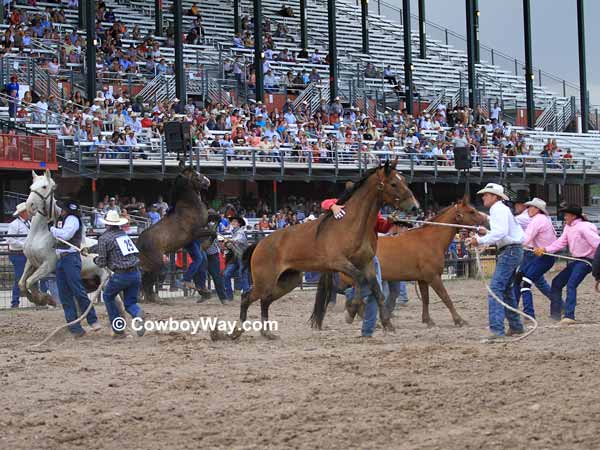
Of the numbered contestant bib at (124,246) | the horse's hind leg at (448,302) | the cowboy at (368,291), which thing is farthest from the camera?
the horse's hind leg at (448,302)

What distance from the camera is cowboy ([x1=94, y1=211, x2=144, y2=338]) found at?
12.5m

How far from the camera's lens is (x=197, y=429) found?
24.2 ft

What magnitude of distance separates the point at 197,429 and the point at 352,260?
18.0 ft

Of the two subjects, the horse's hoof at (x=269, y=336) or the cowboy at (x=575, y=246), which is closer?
the horse's hoof at (x=269, y=336)

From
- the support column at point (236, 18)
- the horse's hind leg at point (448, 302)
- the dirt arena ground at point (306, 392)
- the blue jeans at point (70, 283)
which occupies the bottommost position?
the dirt arena ground at point (306, 392)

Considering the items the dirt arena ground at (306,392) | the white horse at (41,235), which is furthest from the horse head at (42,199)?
the dirt arena ground at (306,392)

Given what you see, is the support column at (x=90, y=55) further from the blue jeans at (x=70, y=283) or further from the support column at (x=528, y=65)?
the support column at (x=528, y=65)

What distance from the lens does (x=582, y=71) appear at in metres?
45.3

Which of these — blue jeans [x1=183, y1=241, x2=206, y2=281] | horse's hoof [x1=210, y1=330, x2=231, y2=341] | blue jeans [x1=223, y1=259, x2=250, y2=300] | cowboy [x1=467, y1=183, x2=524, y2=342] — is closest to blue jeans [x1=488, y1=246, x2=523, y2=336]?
cowboy [x1=467, y1=183, x2=524, y2=342]

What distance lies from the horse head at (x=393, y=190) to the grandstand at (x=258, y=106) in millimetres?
13734

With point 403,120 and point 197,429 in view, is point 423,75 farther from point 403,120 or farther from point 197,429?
point 197,429

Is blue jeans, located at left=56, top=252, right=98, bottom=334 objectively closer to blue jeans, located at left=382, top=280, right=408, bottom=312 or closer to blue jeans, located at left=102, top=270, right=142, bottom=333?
blue jeans, located at left=102, top=270, right=142, bottom=333

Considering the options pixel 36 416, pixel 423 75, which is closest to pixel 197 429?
pixel 36 416

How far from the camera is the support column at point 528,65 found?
4300 cm
